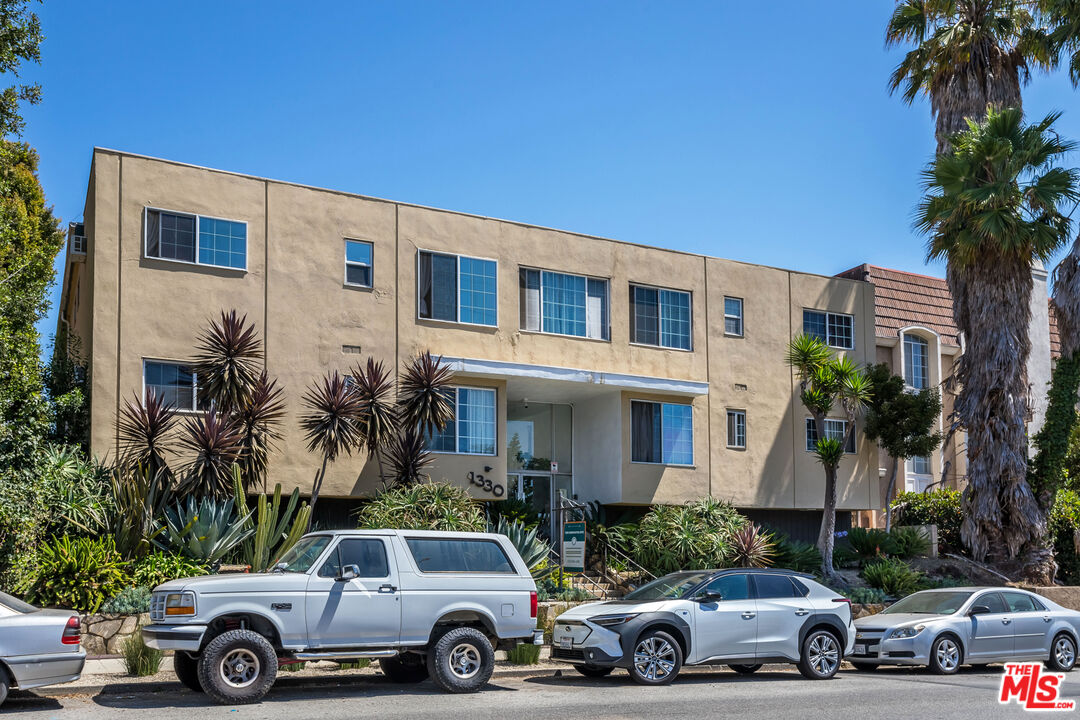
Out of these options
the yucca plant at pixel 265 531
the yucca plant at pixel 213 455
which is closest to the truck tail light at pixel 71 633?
the yucca plant at pixel 265 531

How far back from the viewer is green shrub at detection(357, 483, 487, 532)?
19172mm

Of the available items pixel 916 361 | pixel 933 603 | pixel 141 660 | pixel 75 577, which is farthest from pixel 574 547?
pixel 916 361

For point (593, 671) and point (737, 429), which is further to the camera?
point (737, 429)

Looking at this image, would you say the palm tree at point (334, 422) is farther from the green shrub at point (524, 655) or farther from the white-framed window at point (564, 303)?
the green shrub at point (524, 655)

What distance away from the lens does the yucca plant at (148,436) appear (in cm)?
1830

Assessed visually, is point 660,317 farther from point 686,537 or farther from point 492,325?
point 686,537

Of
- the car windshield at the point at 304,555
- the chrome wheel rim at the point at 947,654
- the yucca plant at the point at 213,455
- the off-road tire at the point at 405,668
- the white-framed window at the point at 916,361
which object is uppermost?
the white-framed window at the point at 916,361

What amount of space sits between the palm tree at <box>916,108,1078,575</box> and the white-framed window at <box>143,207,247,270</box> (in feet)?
54.0

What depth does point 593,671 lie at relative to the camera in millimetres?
14898

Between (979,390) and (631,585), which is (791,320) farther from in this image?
(631,585)

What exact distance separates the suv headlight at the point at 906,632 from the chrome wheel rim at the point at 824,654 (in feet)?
4.44

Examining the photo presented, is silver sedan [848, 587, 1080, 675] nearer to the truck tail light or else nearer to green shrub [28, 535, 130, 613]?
the truck tail light

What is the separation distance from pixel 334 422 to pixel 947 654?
10.9 metres

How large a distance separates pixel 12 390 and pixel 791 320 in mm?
18389
